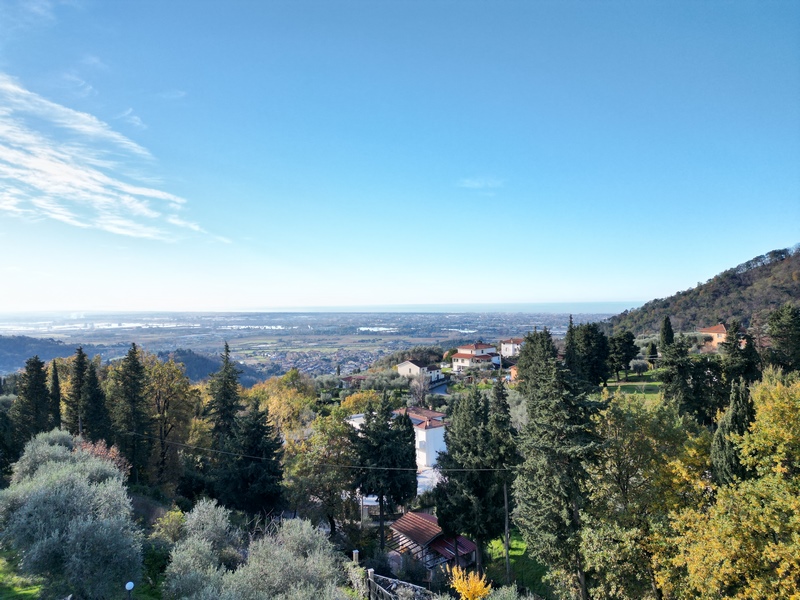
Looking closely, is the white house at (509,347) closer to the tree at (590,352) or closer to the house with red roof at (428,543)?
the tree at (590,352)

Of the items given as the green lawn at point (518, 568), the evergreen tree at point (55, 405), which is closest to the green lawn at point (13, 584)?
the evergreen tree at point (55, 405)

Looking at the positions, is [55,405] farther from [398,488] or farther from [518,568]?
[518,568]

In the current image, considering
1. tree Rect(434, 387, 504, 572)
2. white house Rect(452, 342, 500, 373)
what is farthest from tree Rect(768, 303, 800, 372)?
white house Rect(452, 342, 500, 373)

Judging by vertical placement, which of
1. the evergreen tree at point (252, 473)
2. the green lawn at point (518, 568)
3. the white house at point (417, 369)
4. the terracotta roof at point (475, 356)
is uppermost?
the evergreen tree at point (252, 473)

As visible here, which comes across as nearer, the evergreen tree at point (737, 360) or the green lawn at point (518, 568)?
the green lawn at point (518, 568)

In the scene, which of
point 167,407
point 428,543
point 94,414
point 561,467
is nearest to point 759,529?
point 561,467
